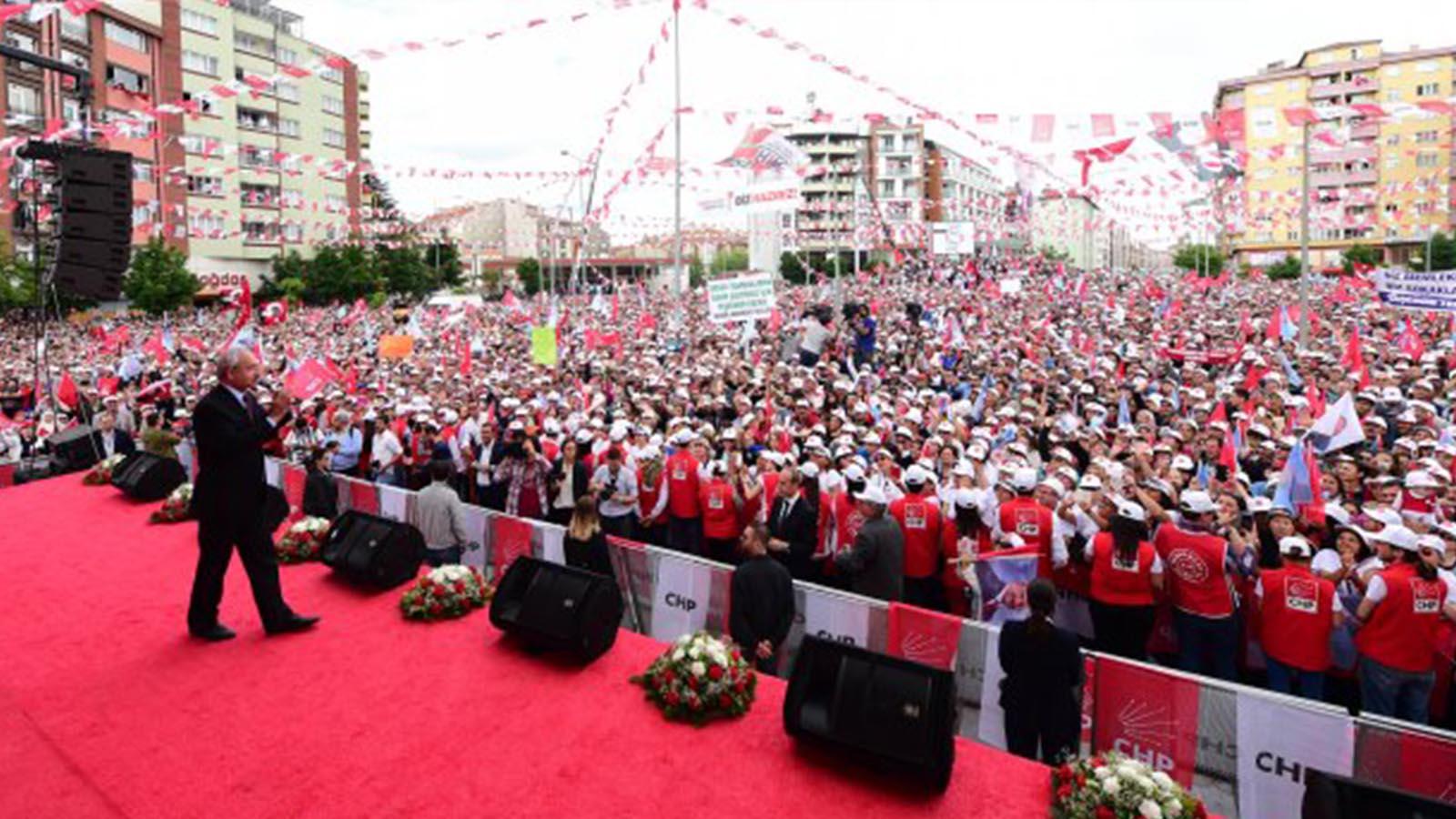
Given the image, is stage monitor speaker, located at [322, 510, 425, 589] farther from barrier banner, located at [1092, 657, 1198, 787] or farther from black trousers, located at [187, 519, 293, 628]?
barrier banner, located at [1092, 657, 1198, 787]

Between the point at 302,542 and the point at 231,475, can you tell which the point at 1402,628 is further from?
the point at 302,542

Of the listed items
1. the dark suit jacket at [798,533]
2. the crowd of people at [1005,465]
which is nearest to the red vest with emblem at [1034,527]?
the crowd of people at [1005,465]

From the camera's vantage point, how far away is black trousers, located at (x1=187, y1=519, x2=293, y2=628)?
541 centimetres

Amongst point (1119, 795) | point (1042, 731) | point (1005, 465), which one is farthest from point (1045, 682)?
point (1005, 465)

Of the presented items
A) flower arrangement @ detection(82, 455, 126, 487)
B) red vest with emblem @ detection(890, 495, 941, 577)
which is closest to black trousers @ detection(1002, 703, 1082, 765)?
red vest with emblem @ detection(890, 495, 941, 577)

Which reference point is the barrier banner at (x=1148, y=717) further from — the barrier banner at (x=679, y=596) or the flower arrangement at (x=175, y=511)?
the flower arrangement at (x=175, y=511)

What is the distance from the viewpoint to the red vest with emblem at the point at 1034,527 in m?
7.47

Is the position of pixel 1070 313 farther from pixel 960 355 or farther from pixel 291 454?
pixel 291 454

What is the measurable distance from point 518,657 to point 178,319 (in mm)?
49964

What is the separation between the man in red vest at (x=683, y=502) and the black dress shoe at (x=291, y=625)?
466cm

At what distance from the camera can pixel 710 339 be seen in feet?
92.8

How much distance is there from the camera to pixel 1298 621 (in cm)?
629

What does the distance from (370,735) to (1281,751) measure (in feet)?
17.5

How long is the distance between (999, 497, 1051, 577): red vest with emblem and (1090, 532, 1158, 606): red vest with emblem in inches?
18.6
